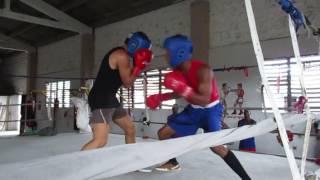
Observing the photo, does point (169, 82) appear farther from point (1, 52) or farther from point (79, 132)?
point (1, 52)

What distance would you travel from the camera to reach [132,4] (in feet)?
25.7

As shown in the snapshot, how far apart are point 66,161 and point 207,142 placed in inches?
18.4

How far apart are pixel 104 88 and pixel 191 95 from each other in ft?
2.29

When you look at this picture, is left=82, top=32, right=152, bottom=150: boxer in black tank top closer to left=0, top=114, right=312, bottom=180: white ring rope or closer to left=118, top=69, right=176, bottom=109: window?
left=0, top=114, right=312, bottom=180: white ring rope

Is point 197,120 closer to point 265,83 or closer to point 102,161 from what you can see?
point 265,83

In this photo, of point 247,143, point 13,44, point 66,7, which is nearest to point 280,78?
point 247,143

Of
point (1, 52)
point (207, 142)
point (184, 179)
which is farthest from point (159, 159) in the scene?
point (1, 52)

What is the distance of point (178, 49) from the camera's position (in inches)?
73.4

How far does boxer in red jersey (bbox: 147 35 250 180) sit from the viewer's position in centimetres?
179

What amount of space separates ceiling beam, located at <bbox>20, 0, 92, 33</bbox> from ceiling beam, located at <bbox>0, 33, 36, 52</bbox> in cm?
301

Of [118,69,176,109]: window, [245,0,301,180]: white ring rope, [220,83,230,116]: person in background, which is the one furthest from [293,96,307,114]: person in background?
[118,69,176,109]: window

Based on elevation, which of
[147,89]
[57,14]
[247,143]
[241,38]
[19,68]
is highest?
[57,14]

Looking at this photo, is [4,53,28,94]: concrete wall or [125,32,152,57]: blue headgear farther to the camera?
[4,53,28,94]: concrete wall

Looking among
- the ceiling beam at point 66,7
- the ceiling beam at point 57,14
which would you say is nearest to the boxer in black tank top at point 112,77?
the ceiling beam at point 66,7
